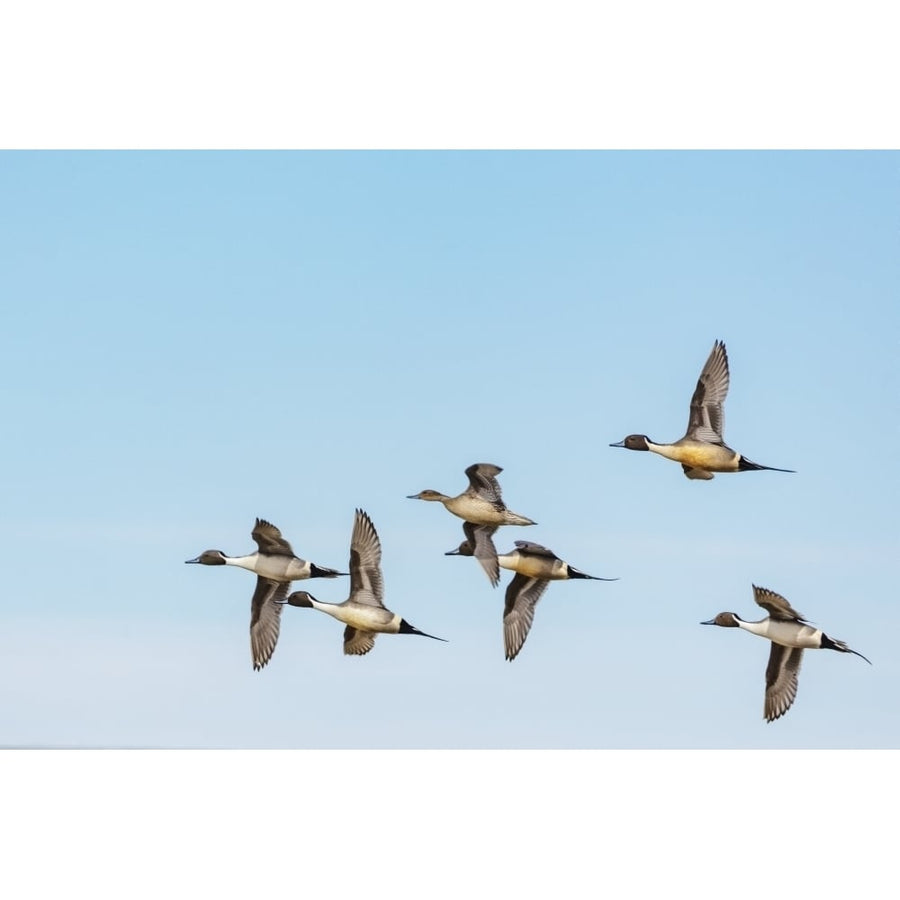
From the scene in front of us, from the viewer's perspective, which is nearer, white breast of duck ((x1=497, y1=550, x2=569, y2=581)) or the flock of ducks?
the flock of ducks

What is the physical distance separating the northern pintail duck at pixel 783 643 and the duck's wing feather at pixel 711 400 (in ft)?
5.06

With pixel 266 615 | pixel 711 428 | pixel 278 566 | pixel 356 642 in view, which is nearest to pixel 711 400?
pixel 711 428

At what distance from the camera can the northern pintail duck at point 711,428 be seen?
59.1 feet

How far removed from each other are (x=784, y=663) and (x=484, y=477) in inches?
136

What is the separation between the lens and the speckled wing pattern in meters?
18.4

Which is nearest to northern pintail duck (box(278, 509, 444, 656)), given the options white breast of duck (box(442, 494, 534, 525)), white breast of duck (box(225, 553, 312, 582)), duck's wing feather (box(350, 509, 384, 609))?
duck's wing feather (box(350, 509, 384, 609))

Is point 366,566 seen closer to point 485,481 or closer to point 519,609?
point 485,481

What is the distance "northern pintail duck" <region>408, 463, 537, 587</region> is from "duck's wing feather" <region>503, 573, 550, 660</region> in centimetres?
85

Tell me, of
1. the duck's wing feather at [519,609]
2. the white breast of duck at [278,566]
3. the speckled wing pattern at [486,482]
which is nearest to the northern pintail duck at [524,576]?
the duck's wing feather at [519,609]

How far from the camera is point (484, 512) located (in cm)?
1869

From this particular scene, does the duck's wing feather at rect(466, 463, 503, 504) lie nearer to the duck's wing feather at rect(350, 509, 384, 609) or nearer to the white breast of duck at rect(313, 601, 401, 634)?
the duck's wing feather at rect(350, 509, 384, 609)

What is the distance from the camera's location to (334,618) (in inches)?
739

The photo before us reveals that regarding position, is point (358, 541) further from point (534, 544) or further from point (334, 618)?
point (534, 544)

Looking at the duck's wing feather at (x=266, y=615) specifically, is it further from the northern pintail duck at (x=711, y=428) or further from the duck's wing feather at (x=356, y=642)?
the northern pintail duck at (x=711, y=428)
